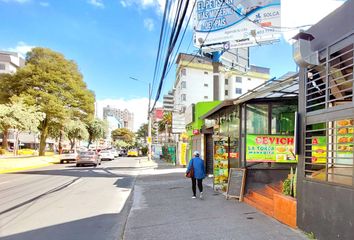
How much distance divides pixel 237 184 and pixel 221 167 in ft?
6.92

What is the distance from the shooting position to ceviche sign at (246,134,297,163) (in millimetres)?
11586

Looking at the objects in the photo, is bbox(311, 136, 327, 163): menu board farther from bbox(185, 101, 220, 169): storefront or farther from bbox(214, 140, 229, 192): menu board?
bbox(185, 101, 220, 169): storefront

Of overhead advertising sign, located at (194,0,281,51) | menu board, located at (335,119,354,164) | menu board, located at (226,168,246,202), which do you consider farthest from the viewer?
overhead advertising sign, located at (194,0,281,51)

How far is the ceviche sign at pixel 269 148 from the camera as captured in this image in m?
11.6

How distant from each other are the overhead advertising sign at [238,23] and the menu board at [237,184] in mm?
11454

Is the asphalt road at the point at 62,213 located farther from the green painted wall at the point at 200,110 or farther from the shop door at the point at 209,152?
the green painted wall at the point at 200,110

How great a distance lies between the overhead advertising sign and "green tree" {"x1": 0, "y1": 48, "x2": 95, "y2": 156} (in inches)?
933

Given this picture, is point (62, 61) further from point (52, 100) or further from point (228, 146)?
point (228, 146)

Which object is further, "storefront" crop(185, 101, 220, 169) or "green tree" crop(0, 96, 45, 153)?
"green tree" crop(0, 96, 45, 153)

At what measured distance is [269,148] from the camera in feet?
38.2

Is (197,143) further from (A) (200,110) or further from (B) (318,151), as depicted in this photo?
(B) (318,151)

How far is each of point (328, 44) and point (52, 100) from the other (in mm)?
38044

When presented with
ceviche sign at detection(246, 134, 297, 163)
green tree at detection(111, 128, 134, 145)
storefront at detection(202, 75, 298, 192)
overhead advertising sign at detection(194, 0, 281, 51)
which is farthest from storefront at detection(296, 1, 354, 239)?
green tree at detection(111, 128, 134, 145)

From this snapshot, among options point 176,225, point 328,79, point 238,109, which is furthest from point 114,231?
point 238,109
